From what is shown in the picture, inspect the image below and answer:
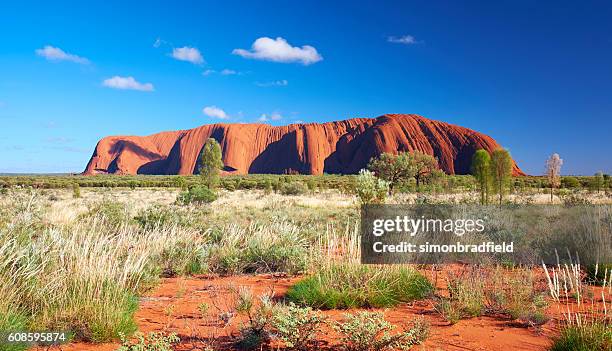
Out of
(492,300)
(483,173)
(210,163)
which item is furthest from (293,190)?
(492,300)

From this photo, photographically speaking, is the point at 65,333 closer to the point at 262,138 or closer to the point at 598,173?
the point at 598,173

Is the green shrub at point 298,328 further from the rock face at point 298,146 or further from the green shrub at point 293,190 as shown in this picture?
the rock face at point 298,146

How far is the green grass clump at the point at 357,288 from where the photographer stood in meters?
5.44

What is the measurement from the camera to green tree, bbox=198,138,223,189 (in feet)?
117

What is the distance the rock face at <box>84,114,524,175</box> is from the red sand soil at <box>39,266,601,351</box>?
107 meters

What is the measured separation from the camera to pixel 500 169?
24078 mm

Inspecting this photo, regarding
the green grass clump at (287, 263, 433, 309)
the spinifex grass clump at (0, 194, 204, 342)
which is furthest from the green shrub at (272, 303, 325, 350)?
the spinifex grass clump at (0, 194, 204, 342)

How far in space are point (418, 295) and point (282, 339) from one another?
244cm

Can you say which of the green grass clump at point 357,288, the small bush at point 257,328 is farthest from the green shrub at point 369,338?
the green grass clump at point 357,288

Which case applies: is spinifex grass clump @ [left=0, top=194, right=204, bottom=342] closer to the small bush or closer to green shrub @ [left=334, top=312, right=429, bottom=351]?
the small bush

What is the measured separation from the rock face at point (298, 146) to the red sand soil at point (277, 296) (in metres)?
107

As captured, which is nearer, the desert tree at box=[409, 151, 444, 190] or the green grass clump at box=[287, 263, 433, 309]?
the green grass clump at box=[287, 263, 433, 309]

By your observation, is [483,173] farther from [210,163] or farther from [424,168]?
[210,163]

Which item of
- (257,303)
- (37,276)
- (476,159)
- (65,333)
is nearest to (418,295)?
(257,303)
